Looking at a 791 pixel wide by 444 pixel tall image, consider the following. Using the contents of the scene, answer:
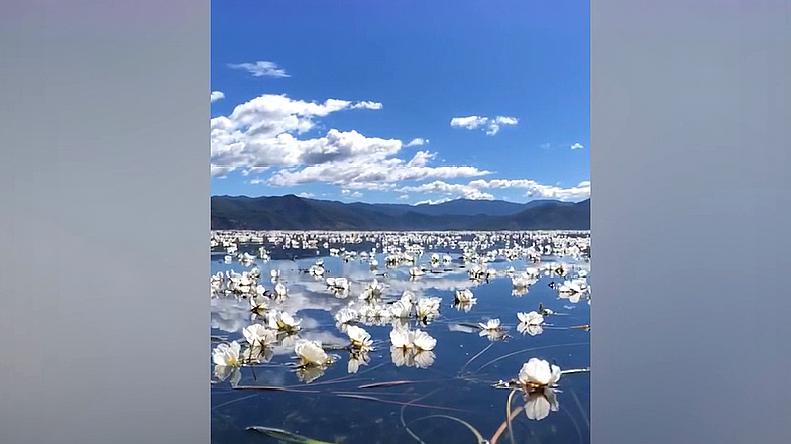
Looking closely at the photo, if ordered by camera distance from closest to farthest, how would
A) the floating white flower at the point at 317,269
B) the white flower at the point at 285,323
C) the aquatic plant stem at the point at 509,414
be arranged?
the aquatic plant stem at the point at 509,414 → the white flower at the point at 285,323 → the floating white flower at the point at 317,269

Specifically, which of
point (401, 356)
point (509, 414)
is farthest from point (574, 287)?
point (401, 356)

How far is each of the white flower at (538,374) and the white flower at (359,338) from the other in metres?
0.37

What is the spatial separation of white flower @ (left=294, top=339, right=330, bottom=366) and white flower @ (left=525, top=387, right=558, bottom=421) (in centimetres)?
48

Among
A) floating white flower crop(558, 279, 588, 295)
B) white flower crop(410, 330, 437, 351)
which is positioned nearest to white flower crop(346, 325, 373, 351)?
white flower crop(410, 330, 437, 351)

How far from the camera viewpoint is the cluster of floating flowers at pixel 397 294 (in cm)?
154

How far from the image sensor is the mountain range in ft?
5.39

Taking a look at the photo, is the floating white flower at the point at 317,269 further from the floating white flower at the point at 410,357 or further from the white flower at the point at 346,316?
the floating white flower at the point at 410,357

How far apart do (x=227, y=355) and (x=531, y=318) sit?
0.75 m

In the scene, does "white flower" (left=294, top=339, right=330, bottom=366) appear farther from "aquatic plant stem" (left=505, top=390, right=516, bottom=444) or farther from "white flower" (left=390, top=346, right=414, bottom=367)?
"aquatic plant stem" (left=505, top=390, right=516, bottom=444)
